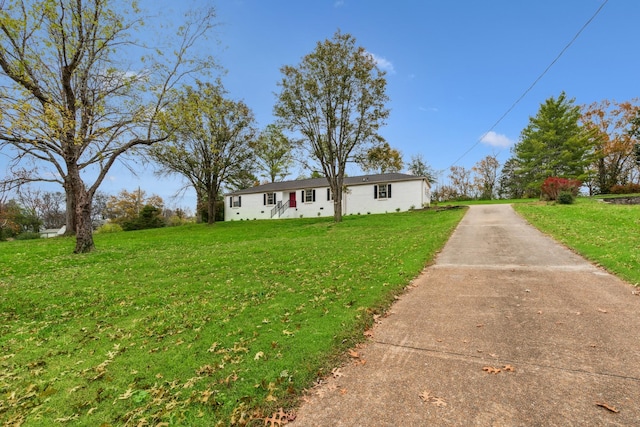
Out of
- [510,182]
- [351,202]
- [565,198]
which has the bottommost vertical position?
[565,198]

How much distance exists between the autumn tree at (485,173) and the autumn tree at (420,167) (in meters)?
9.74

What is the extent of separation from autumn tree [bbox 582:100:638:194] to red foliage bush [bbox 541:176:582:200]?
19.6m

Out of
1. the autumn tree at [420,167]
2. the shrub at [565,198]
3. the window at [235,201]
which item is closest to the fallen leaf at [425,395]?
the shrub at [565,198]

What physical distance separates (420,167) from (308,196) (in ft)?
74.4

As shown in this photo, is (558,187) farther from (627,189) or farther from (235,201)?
(235,201)

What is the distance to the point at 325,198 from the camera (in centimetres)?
2914

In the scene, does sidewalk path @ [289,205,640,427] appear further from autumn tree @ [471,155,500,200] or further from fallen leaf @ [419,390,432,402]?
autumn tree @ [471,155,500,200]

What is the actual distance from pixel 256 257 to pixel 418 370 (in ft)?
24.8

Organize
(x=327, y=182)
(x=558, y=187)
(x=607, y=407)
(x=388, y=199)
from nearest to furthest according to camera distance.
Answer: (x=607, y=407) < (x=558, y=187) < (x=388, y=199) < (x=327, y=182)

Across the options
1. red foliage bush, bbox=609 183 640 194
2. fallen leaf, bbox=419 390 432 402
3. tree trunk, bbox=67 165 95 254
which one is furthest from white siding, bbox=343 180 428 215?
fallen leaf, bbox=419 390 432 402

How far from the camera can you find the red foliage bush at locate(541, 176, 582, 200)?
21359 millimetres

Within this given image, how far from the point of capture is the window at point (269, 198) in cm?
3169

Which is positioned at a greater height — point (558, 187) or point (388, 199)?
point (558, 187)

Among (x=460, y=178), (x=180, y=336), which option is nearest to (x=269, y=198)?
(x=180, y=336)
